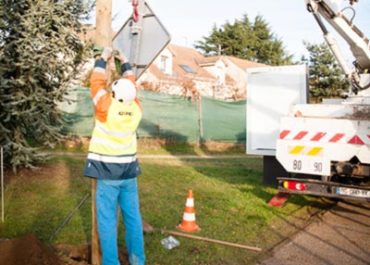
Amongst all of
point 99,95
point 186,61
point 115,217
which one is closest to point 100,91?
point 99,95

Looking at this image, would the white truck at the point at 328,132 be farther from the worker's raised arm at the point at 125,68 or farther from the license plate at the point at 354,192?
the worker's raised arm at the point at 125,68

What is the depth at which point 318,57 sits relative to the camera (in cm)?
2788

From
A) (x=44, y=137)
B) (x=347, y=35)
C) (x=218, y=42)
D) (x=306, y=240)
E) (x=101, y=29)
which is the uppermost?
(x=218, y=42)

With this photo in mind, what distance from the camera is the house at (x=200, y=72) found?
38.5 m

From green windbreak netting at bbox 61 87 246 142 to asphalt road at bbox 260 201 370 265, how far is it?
34.4 feet

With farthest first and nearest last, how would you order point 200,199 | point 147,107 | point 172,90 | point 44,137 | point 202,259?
1. point 172,90
2. point 147,107
3. point 44,137
4. point 200,199
5. point 202,259

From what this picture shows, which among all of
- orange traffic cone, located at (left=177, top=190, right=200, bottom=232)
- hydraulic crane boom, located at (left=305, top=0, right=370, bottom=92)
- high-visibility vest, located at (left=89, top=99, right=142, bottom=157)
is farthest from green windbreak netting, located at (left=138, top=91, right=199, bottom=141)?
high-visibility vest, located at (left=89, top=99, right=142, bottom=157)

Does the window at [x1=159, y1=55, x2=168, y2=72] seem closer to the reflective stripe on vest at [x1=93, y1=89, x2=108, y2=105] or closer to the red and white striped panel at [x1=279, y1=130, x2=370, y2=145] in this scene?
the red and white striped panel at [x1=279, y1=130, x2=370, y2=145]

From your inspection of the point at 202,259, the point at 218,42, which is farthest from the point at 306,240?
the point at 218,42

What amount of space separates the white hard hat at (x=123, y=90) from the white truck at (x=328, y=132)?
153 inches

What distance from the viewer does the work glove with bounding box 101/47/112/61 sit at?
499cm

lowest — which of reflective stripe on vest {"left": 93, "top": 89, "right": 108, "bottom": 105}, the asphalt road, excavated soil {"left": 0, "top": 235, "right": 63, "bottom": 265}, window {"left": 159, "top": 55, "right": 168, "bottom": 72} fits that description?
the asphalt road

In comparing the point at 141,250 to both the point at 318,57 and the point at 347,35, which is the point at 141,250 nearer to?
the point at 347,35

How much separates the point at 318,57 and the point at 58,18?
20.9 meters
